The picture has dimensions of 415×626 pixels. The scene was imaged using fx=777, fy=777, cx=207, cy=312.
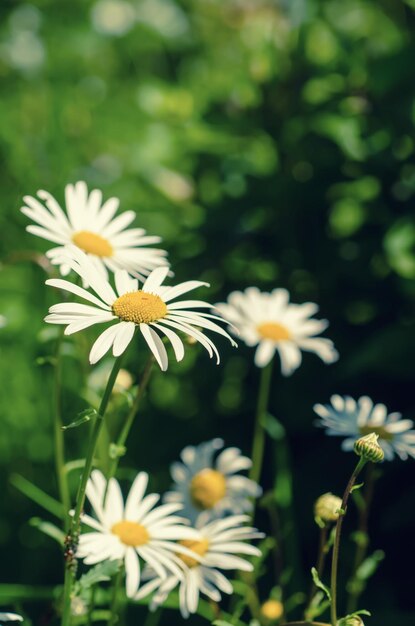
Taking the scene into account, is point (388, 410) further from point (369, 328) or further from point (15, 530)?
point (15, 530)

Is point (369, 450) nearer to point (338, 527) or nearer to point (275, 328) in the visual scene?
point (338, 527)

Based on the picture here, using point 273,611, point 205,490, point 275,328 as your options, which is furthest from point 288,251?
point 273,611

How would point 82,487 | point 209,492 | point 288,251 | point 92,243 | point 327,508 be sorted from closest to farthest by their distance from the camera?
point 82,487 → point 327,508 → point 92,243 → point 209,492 → point 288,251

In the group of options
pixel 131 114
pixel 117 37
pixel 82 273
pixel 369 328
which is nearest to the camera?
pixel 82 273

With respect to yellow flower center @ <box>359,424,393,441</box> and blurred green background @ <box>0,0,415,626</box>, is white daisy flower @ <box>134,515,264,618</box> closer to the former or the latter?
yellow flower center @ <box>359,424,393,441</box>

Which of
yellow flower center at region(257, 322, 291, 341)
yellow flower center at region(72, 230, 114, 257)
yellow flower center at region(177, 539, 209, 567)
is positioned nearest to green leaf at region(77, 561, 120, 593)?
yellow flower center at region(177, 539, 209, 567)

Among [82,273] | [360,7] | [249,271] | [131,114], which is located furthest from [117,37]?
[82,273]

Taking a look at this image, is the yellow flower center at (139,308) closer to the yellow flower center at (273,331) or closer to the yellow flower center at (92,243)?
the yellow flower center at (92,243)
